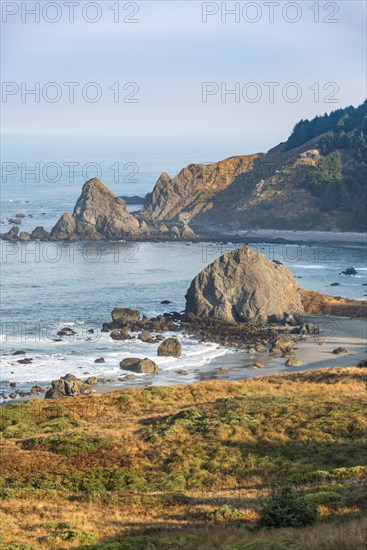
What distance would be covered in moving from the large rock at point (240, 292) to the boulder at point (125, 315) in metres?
6.53

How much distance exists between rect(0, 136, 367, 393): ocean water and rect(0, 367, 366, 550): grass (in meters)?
22.7

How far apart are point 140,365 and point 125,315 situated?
941 inches

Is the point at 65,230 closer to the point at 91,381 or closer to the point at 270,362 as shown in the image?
the point at 270,362

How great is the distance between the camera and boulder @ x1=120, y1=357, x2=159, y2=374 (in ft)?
259

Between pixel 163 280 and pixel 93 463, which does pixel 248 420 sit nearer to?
pixel 93 463

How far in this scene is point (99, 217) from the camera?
18525 centimetres

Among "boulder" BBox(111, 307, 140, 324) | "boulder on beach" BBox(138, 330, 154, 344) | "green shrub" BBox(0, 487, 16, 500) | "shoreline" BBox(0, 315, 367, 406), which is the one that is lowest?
"shoreline" BBox(0, 315, 367, 406)

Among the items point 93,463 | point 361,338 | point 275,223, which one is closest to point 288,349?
point 361,338

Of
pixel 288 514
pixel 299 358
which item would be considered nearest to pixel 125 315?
pixel 299 358

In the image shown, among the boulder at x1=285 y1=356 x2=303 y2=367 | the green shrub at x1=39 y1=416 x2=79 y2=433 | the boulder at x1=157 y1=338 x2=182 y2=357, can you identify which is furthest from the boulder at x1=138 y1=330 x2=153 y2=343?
the green shrub at x1=39 y1=416 x2=79 y2=433

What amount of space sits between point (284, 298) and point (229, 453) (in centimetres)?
6694

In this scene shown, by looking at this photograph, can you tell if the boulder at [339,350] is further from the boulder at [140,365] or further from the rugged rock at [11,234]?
the rugged rock at [11,234]

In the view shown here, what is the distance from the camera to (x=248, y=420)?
1796 inches

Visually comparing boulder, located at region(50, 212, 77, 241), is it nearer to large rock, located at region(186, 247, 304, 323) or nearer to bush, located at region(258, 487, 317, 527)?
large rock, located at region(186, 247, 304, 323)
